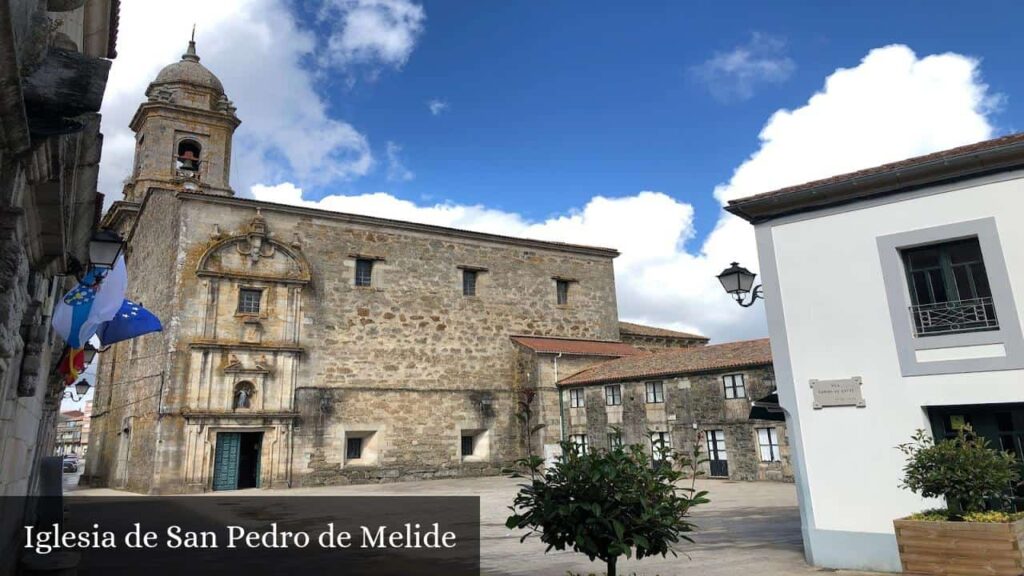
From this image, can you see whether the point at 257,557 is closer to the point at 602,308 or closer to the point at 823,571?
the point at 823,571

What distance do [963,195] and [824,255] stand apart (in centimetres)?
166

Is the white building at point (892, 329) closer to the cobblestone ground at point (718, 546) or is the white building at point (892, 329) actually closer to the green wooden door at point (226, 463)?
the cobblestone ground at point (718, 546)

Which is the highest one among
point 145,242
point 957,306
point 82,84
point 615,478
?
point 145,242

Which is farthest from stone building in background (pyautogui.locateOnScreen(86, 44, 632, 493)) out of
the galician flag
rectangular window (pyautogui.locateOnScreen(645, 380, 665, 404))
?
the galician flag

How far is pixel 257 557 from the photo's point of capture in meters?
8.62

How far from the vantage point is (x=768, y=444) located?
18.1 metres

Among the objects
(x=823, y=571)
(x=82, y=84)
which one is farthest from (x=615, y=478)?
(x=823, y=571)

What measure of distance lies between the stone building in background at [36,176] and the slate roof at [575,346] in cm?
1841

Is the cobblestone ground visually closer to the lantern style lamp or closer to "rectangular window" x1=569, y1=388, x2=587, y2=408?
the lantern style lamp

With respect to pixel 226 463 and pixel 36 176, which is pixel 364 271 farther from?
pixel 36 176

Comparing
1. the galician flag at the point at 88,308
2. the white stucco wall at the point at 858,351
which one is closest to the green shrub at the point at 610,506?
the white stucco wall at the point at 858,351

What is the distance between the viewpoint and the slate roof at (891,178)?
23.6ft

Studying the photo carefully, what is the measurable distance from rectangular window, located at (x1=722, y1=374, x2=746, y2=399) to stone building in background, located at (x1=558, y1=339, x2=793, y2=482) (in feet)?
0.10

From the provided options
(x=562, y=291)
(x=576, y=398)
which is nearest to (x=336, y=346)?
(x=576, y=398)
